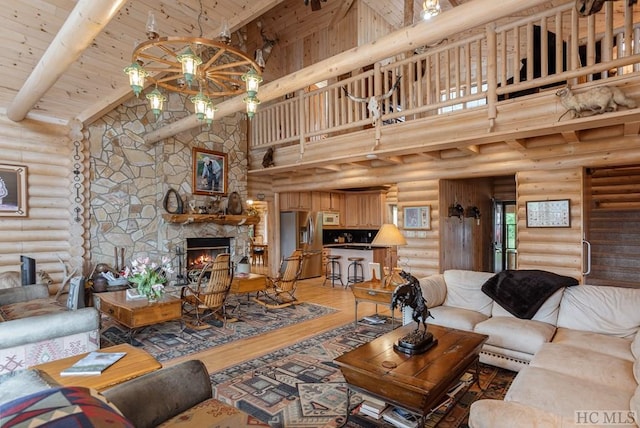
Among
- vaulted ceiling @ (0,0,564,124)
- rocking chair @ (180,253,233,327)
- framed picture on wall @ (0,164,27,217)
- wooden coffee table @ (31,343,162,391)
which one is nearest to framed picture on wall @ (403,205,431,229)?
rocking chair @ (180,253,233,327)

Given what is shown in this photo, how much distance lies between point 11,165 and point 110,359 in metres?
4.45

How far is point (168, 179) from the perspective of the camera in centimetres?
683

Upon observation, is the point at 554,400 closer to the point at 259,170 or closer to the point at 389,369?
the point at 389,369

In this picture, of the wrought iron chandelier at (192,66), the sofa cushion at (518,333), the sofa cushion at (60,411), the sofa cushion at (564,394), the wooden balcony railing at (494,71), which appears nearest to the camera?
the sofa cushion at (60,411)

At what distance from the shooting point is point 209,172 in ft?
24.6

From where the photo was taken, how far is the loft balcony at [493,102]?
12.9 feet

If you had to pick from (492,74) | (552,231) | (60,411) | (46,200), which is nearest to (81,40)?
(60,411)

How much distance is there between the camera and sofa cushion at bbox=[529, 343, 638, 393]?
2.28 m

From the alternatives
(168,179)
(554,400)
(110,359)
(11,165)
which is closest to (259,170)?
(168,179)

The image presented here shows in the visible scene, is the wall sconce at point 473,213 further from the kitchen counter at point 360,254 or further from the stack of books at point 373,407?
the stack of books at point 373,407

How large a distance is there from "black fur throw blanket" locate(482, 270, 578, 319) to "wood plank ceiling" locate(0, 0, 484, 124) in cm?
413

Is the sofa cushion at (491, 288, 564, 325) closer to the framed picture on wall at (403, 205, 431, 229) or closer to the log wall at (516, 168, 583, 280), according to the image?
the log wall at (516, 168, 583, 280)

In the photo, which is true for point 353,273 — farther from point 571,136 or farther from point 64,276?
point 64,276

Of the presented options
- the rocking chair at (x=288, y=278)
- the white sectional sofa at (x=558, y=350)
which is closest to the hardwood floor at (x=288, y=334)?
the rocking chair at (x=288, y=278)
